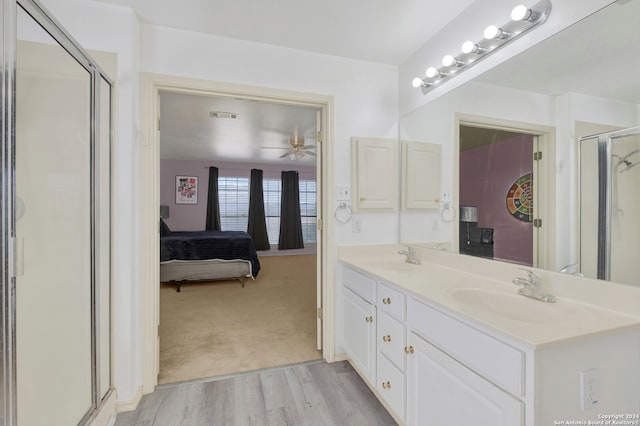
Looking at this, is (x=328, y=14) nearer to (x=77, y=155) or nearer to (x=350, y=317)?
(x=77, y=155)

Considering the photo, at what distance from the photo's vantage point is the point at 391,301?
5.04 feet

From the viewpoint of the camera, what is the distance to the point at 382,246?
7.52 feet

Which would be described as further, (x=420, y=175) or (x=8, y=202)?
(x=420, y=175)

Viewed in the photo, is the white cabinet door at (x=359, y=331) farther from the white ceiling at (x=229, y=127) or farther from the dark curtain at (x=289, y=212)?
the dark curtain at (x=289, y=212)

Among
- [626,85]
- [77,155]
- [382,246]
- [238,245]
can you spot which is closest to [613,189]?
[626,85]

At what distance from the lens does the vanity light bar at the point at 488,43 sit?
132 cm

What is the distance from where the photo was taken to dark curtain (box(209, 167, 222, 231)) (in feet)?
21.5

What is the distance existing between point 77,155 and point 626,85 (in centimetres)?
241

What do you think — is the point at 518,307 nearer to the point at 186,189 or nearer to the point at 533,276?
the point at 533,276

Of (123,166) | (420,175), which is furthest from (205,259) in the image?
(420,175)

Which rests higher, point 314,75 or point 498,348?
point 314,75

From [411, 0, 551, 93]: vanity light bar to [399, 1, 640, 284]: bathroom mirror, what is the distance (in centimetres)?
11

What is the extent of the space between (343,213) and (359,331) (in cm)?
82

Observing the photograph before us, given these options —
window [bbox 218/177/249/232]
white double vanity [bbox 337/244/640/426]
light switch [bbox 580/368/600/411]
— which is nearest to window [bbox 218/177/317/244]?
window [bbox 218/177/249/232]
